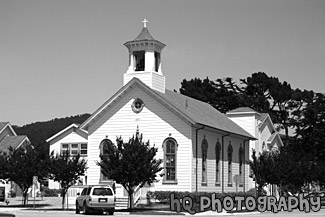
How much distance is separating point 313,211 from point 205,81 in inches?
2635

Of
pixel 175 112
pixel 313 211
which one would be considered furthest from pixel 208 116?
pixel 313 211

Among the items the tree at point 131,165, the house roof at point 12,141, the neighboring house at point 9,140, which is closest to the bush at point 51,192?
the neighboring house at point 9,140

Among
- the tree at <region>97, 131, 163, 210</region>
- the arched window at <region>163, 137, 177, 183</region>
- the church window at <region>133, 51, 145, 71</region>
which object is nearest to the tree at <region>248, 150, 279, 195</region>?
the arched window at <region>163, 137, 177, 183</region>

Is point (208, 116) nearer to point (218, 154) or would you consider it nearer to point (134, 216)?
point (218, 154)

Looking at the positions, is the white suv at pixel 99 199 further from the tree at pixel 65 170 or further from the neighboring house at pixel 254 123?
the neighboring house at pixel 254 123

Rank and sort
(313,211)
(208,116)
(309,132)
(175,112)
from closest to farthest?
(313,211) < (175,112) < (208,116) < (309,132)

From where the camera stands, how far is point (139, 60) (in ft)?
177

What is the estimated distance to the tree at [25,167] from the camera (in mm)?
49062

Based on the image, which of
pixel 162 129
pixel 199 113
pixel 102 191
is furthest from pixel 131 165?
pixel 199 113

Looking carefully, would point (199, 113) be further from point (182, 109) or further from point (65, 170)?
point (65, 170)

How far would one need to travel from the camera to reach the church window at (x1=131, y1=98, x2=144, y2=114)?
51031 millimetres

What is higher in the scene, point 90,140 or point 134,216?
point 90,140

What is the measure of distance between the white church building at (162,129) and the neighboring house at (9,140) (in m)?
22.4

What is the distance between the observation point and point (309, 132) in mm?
97438
